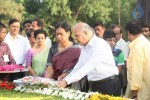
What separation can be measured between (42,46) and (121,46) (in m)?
1.73

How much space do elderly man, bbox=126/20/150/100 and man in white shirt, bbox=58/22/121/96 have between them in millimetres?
254

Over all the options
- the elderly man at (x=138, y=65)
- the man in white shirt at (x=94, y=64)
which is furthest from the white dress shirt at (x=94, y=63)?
the elderly man at (x=138, y=65)

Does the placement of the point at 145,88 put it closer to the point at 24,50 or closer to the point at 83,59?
the point at 83,59

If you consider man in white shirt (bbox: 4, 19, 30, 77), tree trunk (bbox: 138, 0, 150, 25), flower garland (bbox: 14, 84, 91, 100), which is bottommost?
flower garland (bbox: 14, 84, 91, 100)

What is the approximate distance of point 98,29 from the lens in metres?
7.70

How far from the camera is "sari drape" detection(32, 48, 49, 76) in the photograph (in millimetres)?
6848

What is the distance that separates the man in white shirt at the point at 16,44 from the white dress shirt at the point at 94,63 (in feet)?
7.91

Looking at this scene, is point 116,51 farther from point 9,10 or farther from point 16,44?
point 9,10

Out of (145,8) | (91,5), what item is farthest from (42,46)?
(91,5)

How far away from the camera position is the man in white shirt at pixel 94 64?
198 inches

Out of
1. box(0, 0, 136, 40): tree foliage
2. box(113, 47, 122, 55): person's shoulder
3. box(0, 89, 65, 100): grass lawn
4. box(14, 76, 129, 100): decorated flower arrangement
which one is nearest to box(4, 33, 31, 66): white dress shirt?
box(113, 47, 122, 55): person's shoulder

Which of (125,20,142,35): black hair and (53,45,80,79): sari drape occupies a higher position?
(125,20,142,35): black hair

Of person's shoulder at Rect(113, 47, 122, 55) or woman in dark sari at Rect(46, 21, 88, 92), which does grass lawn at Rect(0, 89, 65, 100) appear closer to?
woman in dark sari at Rect(46, 21, 88, 92)

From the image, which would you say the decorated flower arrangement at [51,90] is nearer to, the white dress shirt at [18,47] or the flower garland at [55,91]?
the flower garland at [55,91]
